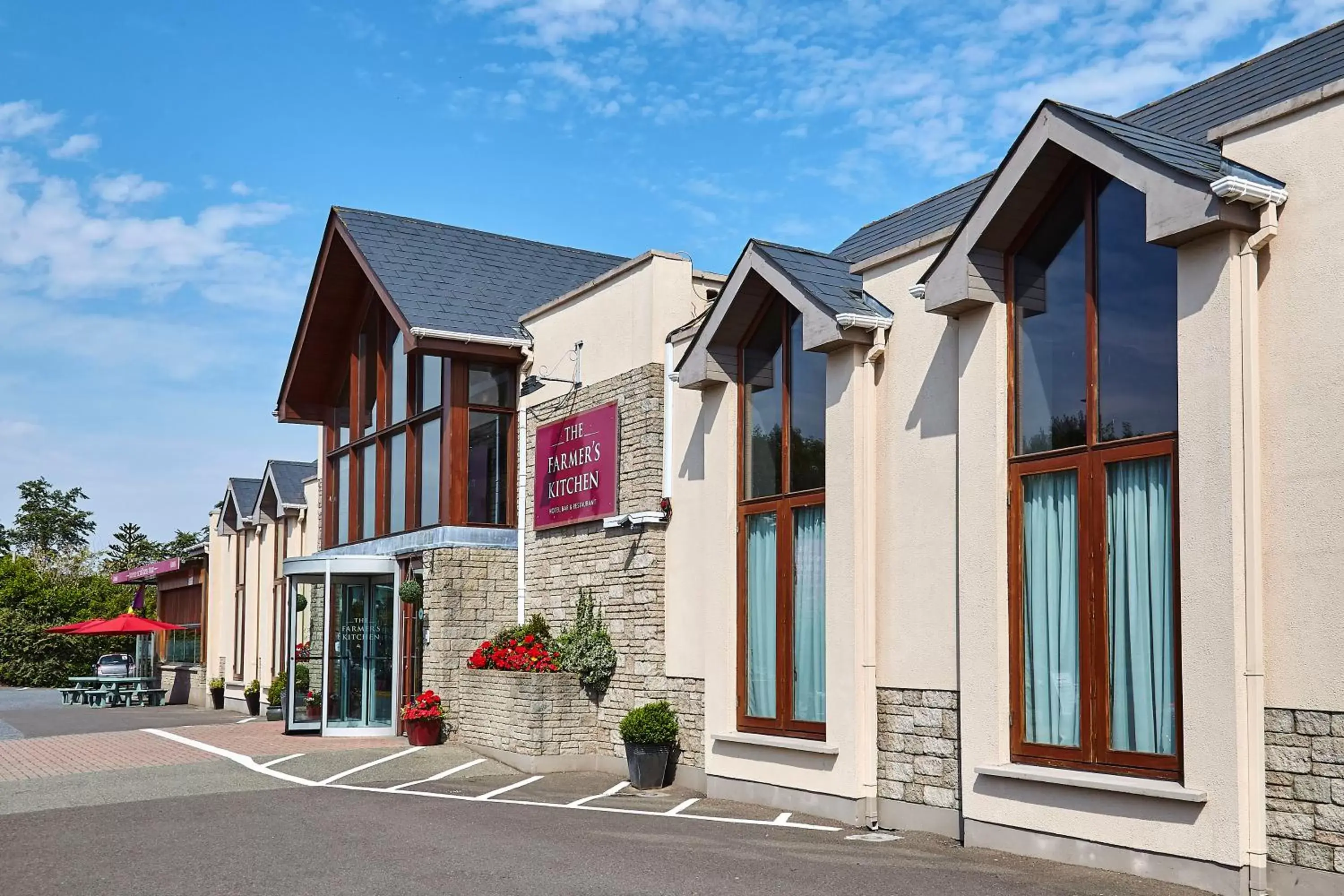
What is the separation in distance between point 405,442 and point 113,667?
62.3 ft

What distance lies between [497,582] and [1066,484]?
34.5ft

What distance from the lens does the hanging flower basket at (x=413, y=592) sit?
1906 centimetres

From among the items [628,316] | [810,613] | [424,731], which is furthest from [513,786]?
[628,316]

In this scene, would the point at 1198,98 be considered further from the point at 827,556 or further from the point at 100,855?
the point at 100,855

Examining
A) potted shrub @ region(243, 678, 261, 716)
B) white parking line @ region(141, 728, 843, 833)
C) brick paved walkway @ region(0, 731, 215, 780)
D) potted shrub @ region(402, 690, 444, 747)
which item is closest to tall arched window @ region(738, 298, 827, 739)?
white parking line @ region(141, 728, 843, 833)

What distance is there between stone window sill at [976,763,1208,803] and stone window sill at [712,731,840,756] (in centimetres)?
195

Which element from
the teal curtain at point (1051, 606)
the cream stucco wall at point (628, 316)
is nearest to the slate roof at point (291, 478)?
the cream stucco wall at point (628, 316)

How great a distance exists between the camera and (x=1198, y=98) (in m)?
10.9

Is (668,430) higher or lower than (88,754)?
higher

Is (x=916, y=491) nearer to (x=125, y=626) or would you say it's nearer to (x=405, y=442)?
(x=405, y=442)

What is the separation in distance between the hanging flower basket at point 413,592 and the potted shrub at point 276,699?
7.11 meters

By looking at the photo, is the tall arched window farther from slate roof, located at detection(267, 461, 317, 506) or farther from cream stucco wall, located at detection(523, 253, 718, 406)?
slate roof, located at detection(267, 461, 317, 506)

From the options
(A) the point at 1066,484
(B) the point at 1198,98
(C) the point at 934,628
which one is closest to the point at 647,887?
(C) the point at 934,628

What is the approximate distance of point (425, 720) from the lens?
1805 centimetres
